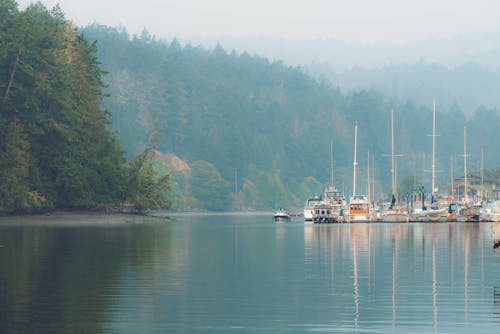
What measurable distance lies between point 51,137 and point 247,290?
103m

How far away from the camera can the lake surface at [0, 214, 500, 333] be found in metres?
31.7

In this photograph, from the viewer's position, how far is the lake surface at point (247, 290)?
31734mm

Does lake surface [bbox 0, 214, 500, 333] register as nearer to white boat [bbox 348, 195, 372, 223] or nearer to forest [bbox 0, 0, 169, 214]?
forest [bbox 0, 0, 169, 214]

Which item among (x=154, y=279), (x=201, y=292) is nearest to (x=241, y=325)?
(x=201, y=292)

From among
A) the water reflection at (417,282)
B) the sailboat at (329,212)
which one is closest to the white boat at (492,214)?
the sailboat at (329,212)

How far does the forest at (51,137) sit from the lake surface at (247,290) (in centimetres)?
6299

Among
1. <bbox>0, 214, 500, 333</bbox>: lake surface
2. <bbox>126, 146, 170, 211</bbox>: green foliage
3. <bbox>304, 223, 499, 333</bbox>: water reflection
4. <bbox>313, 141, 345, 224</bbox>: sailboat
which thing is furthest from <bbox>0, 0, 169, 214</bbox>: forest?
<bbox>304, 223, 499, 333</bbox>: water reflection

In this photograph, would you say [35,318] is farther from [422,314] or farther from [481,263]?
[481,263]

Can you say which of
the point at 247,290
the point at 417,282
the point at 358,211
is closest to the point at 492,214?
the point at 358,211

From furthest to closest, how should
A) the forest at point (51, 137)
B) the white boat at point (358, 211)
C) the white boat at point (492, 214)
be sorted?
the white boat at point (358, 211)
the white boat at point (492, 214)
the forest at point (51, 137)

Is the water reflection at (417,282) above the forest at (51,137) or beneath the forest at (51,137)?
beneath

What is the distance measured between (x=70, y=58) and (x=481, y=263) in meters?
110

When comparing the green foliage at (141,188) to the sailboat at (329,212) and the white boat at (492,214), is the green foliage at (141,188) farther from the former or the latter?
the white boat at (492,214)

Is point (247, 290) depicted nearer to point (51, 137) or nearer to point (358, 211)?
point (51, 137)
